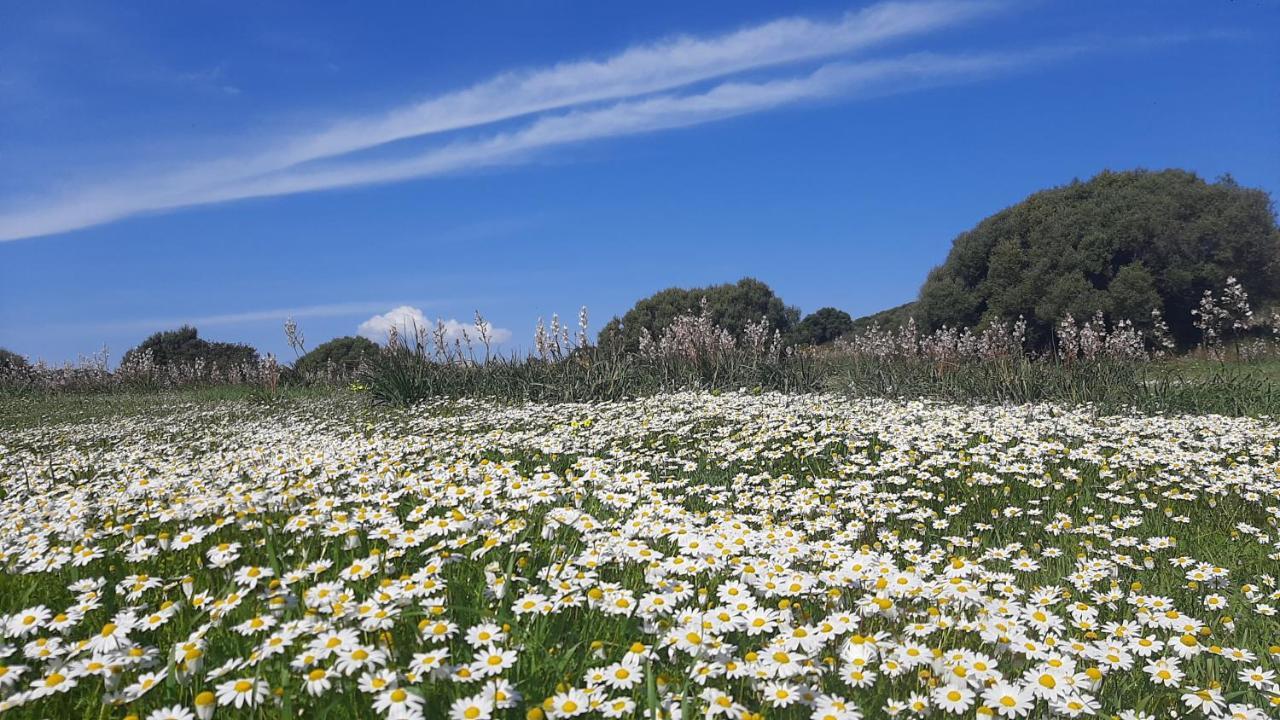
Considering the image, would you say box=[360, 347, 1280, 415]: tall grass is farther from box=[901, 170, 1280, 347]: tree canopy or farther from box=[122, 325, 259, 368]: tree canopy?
box=[122, 325, 259, 368]: tree canopy

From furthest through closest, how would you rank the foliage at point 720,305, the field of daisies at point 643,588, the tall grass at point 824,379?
1. the foliage at point 720,305
2. the tall grass at point 824,379
3. the field of daisies at point 643,588

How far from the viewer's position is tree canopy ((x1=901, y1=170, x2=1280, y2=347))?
113 feet

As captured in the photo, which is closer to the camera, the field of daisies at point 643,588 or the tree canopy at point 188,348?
the field of daisies at point 643,588

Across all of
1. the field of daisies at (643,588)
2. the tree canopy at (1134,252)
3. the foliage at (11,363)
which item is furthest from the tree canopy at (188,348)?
the tree canopy at (1134,252)

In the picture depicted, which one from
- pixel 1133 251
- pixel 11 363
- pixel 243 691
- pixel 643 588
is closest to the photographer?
pixel 243 691

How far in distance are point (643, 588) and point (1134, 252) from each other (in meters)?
39.8

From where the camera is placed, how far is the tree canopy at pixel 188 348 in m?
37.4

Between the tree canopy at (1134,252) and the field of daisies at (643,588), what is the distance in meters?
30.8

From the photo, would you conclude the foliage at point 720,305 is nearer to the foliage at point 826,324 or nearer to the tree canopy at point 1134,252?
the foliage at point 826,324

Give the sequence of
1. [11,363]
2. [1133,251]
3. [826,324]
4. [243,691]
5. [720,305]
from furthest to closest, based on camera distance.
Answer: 1. [826,324]
2. [720,305]
3. [1133,251]
4. [11,363]
5. [243,691]

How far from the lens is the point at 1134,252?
35.7m

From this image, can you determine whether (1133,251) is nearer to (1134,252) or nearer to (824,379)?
(1134,252)

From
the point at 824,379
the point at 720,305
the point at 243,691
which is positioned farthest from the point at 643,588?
the point at 720,305

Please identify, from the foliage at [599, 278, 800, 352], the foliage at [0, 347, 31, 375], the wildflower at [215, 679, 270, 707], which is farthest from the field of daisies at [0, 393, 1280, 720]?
the foliage at [599, 278, 800, 352]
